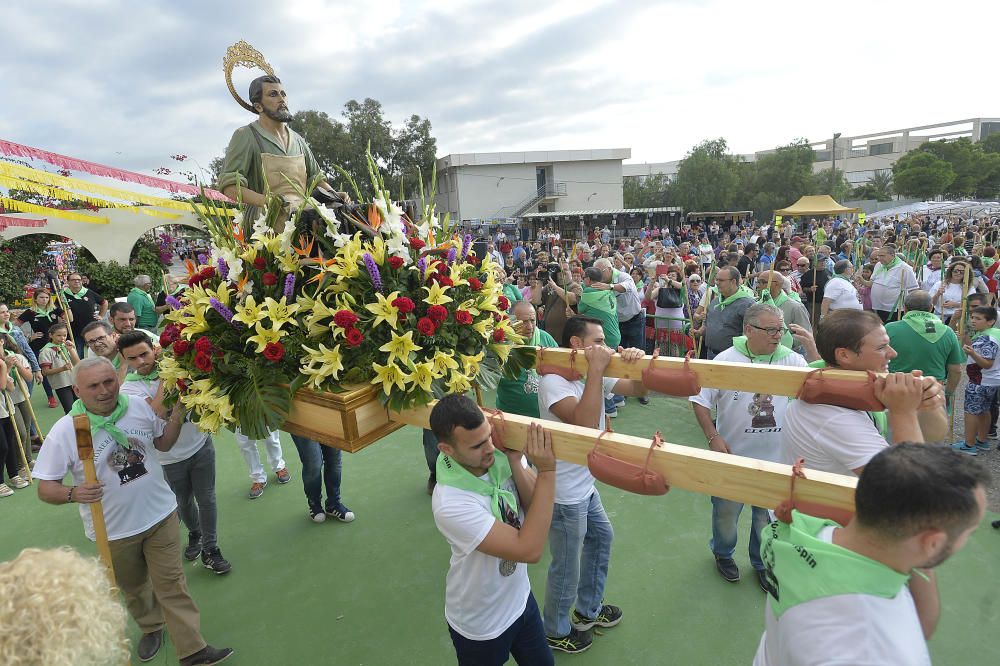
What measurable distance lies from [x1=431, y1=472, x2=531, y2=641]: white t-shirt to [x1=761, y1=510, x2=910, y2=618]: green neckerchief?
100 centimetres

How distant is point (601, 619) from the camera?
3.48 metres

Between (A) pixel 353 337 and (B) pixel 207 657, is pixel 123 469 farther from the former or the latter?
(A) pixel 353 337

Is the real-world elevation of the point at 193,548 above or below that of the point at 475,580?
below

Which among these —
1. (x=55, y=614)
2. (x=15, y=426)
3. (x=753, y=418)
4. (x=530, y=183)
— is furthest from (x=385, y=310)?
(x=530, y=183)

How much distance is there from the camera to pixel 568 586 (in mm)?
3193

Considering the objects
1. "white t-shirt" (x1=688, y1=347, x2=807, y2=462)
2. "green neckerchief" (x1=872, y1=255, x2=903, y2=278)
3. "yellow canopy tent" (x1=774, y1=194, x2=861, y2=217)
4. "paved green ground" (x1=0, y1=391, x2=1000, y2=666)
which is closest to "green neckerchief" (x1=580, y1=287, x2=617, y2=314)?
"paved green ground" (x1=0, y1=391, x2=1000, y2=666)

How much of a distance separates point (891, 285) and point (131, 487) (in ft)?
31.9

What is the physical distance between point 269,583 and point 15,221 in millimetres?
12876

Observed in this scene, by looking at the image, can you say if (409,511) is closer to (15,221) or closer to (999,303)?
(999,303)

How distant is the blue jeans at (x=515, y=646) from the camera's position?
7.68ft

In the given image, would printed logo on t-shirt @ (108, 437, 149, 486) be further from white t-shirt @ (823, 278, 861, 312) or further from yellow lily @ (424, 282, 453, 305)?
white t-shirt @ (823, 278, 861, 312)

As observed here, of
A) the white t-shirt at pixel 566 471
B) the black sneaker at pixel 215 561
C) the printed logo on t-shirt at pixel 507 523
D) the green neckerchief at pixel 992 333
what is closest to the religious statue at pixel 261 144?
the white t-shirt at pixel 566 471

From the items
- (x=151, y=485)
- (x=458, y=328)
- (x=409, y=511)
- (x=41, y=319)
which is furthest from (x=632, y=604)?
(x=41, y=319)

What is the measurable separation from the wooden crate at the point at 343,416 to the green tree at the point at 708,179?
1945 inches
